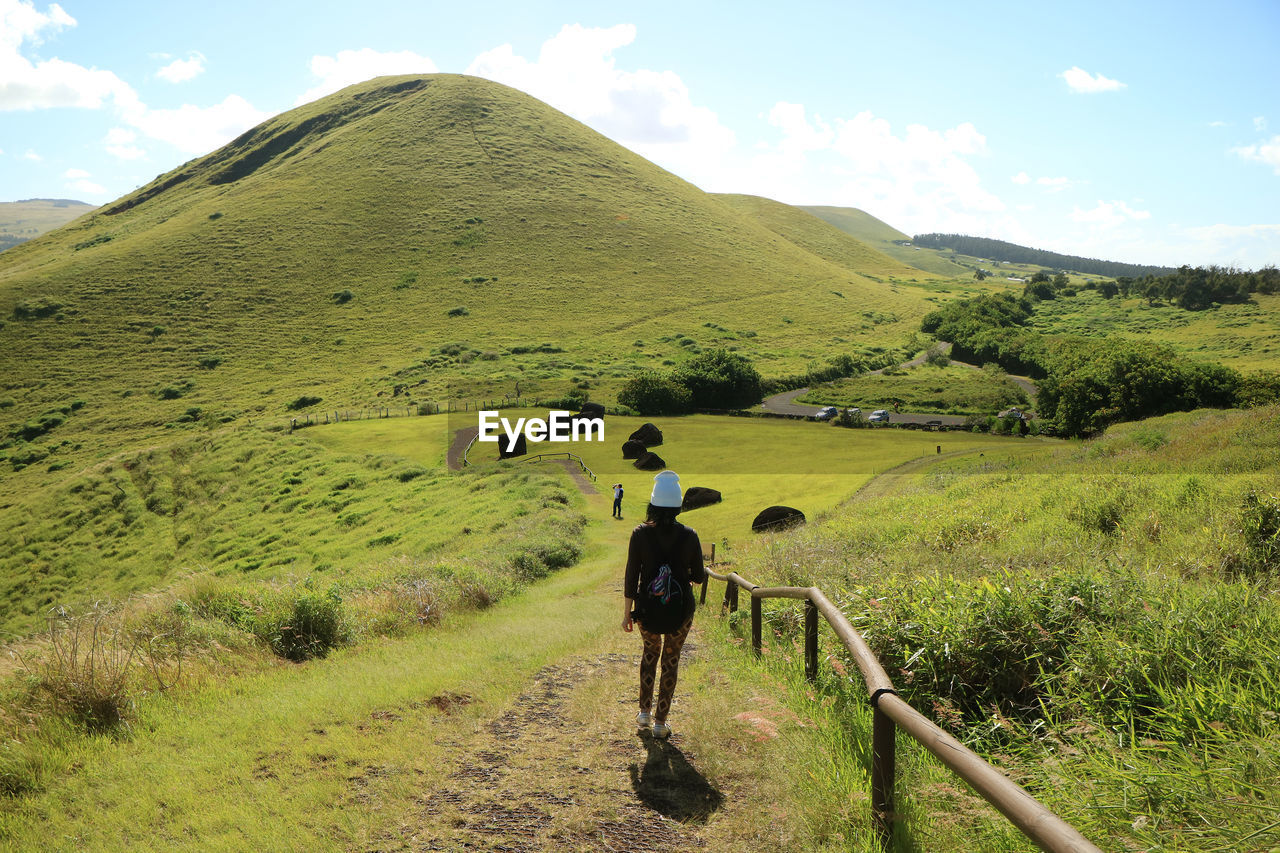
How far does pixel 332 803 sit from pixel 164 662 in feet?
13.6

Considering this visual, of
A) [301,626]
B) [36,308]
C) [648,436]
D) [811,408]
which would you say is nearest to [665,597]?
[301,626]

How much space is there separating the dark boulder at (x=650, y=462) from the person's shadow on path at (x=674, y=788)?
47.5 meters

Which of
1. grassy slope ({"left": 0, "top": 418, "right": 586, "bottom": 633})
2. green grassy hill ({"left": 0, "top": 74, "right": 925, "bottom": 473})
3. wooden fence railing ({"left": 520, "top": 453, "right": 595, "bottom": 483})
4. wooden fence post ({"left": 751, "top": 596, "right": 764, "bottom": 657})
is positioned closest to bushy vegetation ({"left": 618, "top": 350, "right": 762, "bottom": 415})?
green grassy hill ({"left": 0, "top": 74, "right": 925, "bottom": 473})

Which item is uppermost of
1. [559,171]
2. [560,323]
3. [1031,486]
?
[559,171]

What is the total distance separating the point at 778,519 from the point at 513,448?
31.0m

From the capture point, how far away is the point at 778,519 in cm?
3180

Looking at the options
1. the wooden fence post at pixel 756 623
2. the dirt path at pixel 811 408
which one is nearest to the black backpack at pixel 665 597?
the wooden fence post at pixel 756 623

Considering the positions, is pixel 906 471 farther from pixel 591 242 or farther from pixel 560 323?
pixel 591 242

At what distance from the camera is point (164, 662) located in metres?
8.15

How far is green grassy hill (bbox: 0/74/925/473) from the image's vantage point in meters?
93.4

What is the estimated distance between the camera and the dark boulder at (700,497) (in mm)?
43375

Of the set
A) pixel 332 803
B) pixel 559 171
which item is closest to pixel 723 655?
pixel 332 803

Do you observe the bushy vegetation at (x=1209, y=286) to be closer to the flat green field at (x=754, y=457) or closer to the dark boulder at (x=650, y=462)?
the flat green field at (x=754, y=457)

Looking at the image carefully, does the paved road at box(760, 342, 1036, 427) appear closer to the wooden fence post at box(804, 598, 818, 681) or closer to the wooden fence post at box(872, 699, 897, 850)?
the wooden fence post at box(804, 598, 818, 681)
